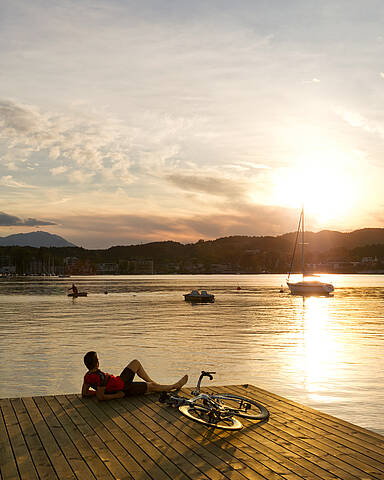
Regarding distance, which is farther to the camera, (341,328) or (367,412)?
(341,328)

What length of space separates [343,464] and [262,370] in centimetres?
1581

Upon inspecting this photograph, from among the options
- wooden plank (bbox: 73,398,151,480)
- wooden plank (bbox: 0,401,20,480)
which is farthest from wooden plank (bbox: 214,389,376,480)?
wooden plank (bbox: 0,401,20,480)

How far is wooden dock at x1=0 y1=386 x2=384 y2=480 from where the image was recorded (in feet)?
24.2

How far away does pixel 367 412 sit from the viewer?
15.9m

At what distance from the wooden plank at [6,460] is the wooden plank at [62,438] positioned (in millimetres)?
Answer: 750

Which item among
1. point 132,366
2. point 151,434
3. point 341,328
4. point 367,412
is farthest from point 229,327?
point 151,434

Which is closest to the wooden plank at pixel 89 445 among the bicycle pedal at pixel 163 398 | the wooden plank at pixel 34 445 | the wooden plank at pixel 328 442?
the wooden plank at pixel 34 445

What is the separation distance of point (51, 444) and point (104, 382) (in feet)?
9.91

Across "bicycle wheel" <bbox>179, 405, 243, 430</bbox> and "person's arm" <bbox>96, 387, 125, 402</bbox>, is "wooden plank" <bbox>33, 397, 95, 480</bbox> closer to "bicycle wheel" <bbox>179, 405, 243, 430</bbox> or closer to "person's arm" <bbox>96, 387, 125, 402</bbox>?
"person's arm" <bbox>96, 387, 125, 402</bbox>

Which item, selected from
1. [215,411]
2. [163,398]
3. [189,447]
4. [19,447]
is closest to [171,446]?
[189,447]

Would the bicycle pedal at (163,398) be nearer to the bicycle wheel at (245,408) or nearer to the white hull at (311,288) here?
the bicycle wheel at (245,408)

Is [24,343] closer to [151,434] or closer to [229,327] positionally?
[229,327]

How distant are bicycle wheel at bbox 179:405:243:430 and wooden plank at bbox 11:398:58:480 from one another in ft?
9.19

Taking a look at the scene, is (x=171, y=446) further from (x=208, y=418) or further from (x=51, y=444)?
(x=51, y=444)
